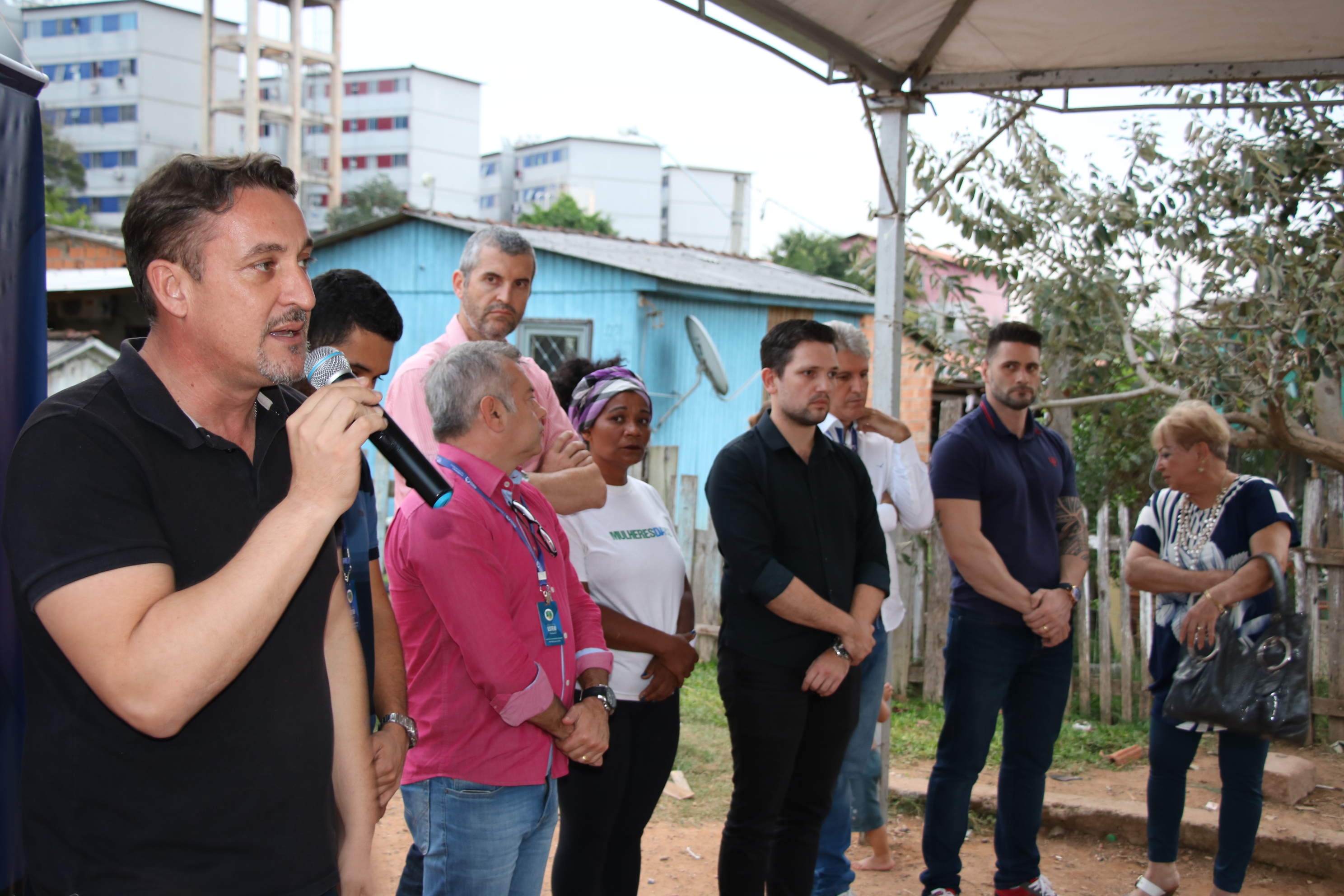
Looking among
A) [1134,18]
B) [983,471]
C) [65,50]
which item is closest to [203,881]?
[983,471]

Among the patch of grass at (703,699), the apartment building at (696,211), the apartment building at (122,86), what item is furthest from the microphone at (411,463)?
the apartment building at (122,86)

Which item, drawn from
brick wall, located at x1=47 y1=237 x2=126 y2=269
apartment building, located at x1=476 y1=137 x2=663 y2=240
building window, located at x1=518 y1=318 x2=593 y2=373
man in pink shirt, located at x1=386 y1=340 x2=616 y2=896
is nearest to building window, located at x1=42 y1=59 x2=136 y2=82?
apartment building, located at x1=476 y1=137 x2=663 y2=240

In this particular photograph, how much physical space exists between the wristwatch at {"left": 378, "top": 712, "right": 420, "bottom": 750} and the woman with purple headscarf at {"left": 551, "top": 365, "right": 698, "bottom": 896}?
0.90 meters

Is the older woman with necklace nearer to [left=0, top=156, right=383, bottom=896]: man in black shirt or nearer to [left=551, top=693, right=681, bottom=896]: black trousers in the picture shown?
[left=551, top=693, right=681, bottom=896]: black trousers

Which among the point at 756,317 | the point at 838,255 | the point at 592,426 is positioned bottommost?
the point at 592,426

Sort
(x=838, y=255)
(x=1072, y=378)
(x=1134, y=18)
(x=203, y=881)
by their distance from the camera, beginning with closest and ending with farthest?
(x=203, y=881) < (x=1134, y=18) < (x=1072, y=378) < (x=838, y=255)

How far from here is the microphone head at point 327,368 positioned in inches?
69.9

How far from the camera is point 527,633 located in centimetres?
250

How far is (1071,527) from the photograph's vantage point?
4.16 m

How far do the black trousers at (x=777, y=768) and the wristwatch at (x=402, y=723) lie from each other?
1.44 metres

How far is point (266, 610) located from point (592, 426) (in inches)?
83.0

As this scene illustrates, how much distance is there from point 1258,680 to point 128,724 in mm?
3843

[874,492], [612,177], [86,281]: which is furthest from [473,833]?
[612,177]

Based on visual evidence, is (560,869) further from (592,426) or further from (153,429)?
(153,429)
